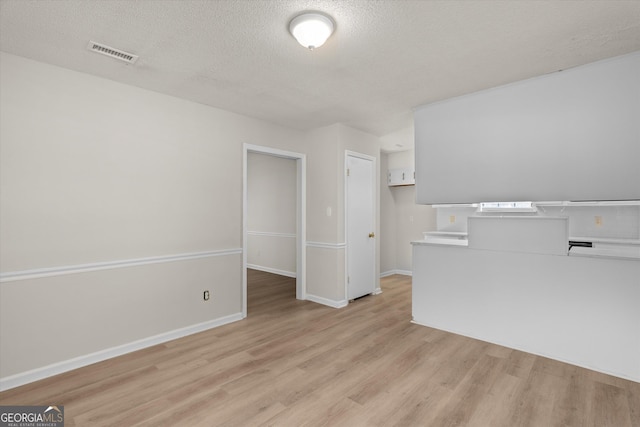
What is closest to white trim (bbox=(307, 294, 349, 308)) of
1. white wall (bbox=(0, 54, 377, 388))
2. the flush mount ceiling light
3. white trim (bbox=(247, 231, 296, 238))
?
white wall (bbox=(0, 54, 377, 388))

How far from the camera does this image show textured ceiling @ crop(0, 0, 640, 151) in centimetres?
199

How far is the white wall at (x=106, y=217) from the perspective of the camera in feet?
8.23

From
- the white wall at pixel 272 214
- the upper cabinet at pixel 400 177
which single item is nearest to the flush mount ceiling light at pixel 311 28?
the white wall at pixel 272 214

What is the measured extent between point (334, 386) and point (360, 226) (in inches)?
109

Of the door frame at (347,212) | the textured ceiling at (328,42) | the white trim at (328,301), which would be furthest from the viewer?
the door frame at (347,212)

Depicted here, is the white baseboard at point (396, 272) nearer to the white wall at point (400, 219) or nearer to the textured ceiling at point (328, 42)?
the white wall at point (400, 219)

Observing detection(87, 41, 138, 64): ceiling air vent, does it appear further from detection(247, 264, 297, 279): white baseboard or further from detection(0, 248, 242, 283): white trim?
detection(247, 264, 297, 279): white baseboard

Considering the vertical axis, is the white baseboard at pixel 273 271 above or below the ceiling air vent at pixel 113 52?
below

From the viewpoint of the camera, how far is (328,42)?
2.36 meters

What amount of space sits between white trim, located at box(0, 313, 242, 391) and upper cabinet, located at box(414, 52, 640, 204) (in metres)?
3.13

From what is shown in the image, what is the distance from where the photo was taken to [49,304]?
2627 millimetres

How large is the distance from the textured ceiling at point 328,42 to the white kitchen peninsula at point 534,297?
155 centimetres

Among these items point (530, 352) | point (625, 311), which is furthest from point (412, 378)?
point (625, 311)

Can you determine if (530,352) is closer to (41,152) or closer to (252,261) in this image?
(41,152)
